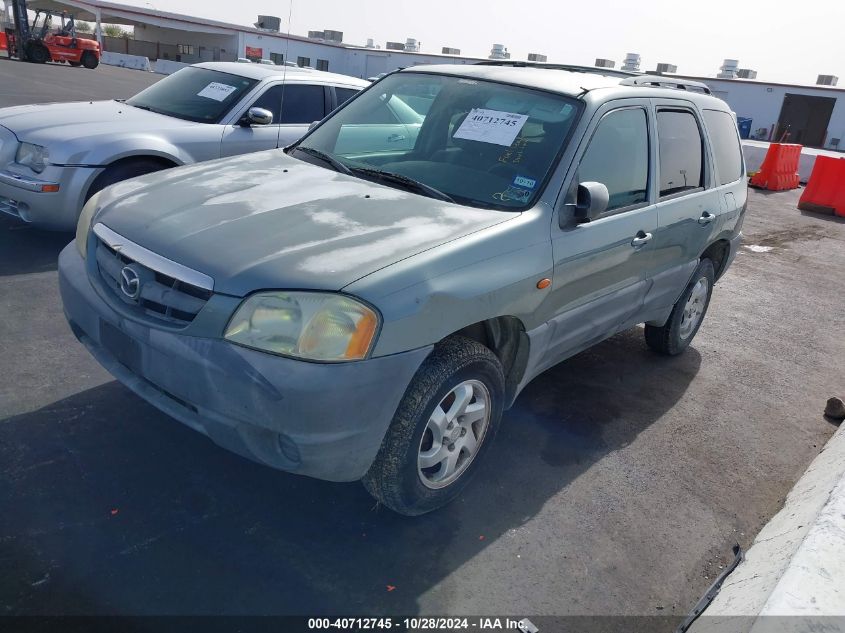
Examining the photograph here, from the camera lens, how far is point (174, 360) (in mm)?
2537

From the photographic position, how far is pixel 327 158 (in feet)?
12.5

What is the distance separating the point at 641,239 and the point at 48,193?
459 centimetres

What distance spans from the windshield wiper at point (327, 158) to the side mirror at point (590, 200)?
1.21 metres

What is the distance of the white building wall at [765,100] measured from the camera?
33656 mm

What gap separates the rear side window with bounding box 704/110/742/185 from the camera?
4.82 m

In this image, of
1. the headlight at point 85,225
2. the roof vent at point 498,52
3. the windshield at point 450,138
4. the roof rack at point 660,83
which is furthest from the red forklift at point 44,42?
the roof rack at point 660,83

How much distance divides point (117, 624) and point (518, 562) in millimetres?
1558

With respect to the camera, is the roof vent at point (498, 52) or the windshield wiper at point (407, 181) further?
the roof vent at point (498, 52)

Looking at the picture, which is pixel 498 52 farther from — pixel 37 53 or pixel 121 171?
pixel 121 171

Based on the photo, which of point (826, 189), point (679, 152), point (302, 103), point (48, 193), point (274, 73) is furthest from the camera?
point (826, 189)

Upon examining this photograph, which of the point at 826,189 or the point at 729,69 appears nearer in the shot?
the point at 826,189

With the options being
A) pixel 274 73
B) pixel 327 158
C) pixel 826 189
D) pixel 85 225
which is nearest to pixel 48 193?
pixel 274 73

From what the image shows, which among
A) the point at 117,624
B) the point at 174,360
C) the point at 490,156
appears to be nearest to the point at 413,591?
the point at 117,624

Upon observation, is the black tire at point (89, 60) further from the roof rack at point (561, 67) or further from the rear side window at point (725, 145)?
the rear side window at point (725, 145)
